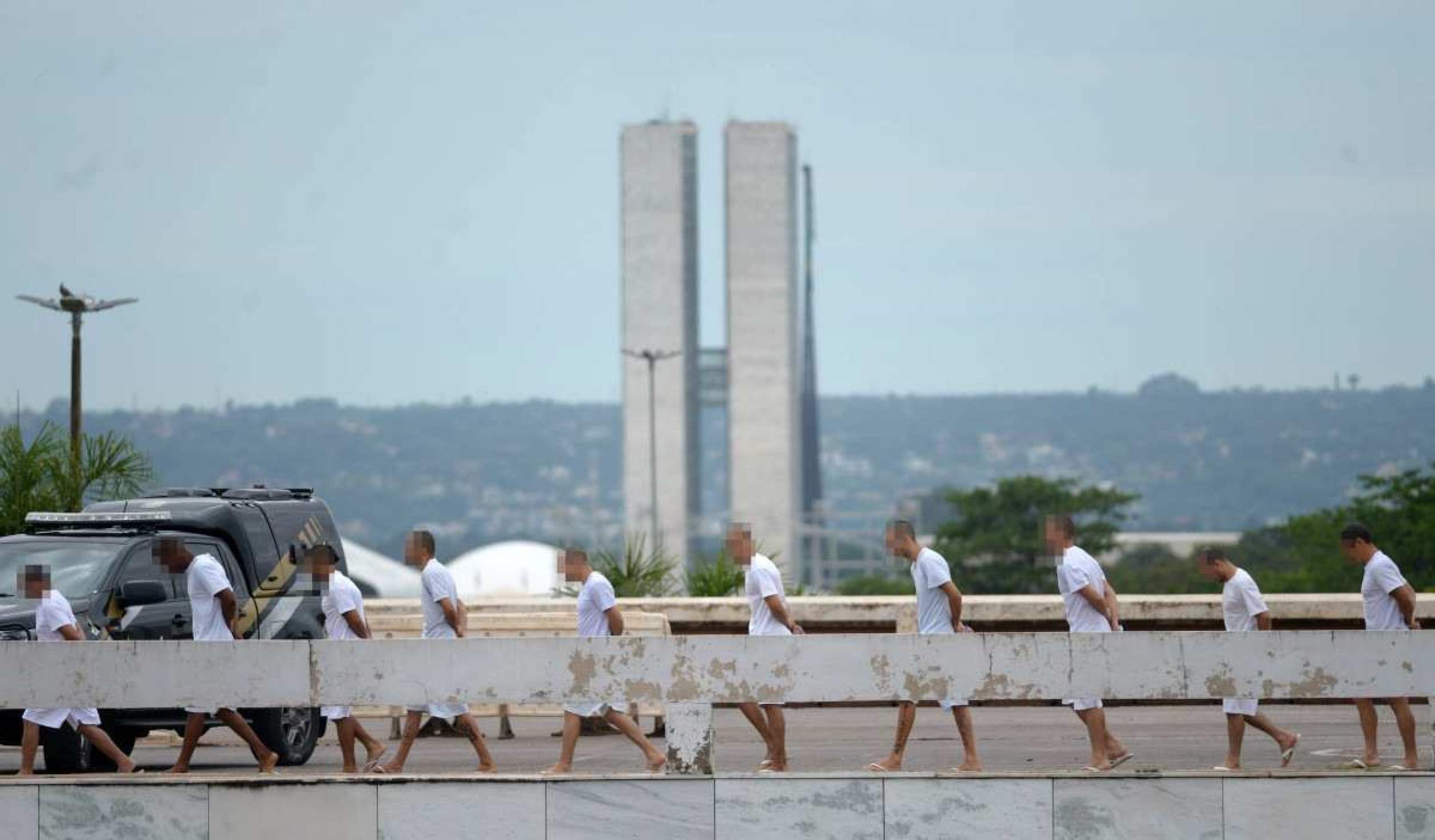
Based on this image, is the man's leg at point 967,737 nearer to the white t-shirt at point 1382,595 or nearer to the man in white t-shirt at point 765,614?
the man in white t-shirt at point 765,614

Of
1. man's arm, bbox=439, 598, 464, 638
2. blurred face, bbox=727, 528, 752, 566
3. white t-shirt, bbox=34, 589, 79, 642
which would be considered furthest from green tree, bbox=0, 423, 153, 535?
blurred face, bbox=727, 528, 752, 566

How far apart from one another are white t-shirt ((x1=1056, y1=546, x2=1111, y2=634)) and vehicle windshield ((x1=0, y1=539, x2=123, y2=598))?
6.44 m

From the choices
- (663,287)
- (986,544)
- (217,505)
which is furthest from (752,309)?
(217,505)

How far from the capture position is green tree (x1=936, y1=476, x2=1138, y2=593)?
124250 mm

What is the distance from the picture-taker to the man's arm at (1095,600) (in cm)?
1337

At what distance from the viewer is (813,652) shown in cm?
1262

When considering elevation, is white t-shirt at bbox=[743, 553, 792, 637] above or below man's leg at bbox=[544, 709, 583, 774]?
above

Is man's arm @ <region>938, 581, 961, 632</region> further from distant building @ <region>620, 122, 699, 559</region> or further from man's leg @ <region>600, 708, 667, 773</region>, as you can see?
distant building @ <region>620, 122, 699, 559</region>

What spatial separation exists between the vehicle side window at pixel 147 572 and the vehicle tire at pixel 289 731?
4.47ft

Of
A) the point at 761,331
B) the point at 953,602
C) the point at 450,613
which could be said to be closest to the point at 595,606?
the point at 450,613

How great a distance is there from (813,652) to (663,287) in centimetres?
18098

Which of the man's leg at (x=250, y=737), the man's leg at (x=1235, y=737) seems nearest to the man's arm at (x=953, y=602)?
the man's leg at (x=1235, y=737)

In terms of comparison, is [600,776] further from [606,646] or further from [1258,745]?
[1258,745]

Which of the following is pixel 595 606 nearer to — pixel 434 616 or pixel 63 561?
pixel 434 616
